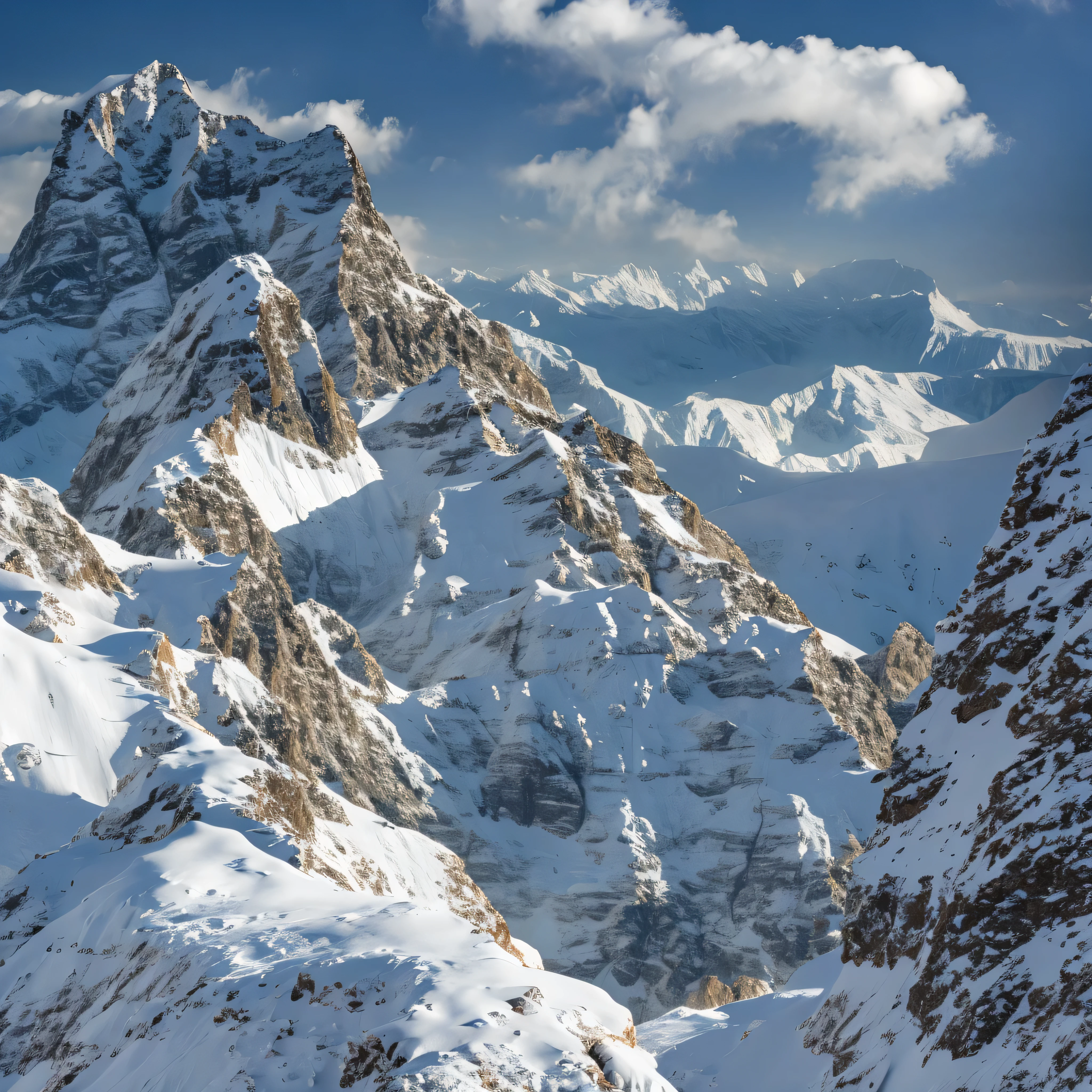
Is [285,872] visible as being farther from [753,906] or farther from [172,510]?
[753,906]

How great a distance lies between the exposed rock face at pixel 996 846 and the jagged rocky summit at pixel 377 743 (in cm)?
1033

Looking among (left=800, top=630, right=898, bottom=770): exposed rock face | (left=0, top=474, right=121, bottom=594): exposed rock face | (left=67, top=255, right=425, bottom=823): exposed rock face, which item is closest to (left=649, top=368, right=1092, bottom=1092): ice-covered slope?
(left=67, top=255, right=425, bottom=823): exposed rock face

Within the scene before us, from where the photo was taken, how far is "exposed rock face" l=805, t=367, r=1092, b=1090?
1316 inches

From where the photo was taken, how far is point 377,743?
126m

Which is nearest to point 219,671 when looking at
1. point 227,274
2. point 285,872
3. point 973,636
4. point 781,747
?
point 285,872

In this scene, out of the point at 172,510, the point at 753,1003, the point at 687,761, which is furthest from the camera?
the point at 687,761

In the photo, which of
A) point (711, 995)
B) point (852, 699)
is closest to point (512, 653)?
point (852, 699)

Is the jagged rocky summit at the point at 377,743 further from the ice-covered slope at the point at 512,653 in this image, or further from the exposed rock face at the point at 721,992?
the exposed rock face at the point at 721,992

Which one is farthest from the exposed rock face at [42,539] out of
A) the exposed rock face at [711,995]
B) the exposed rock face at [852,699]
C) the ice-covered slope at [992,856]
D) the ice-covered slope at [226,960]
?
the exposed rock face at [852,699]

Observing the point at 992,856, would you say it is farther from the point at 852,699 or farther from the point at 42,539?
the point at 852,699

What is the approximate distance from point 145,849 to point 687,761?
108 metres

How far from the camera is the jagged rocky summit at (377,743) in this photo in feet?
105

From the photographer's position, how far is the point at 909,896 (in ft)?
144

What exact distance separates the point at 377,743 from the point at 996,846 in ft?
311
